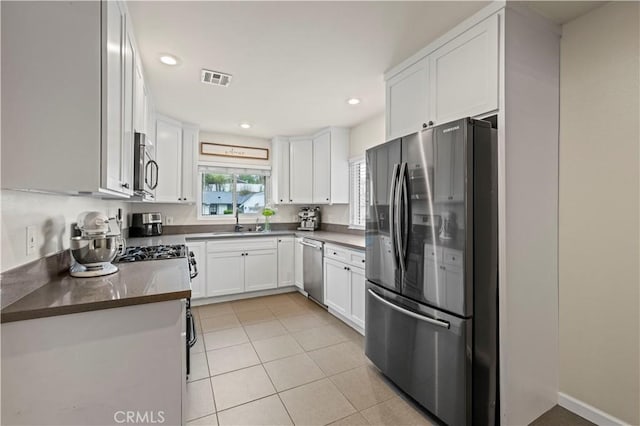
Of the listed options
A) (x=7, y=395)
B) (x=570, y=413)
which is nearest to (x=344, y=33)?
(x=7, y=395)

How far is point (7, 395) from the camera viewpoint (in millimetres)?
1060

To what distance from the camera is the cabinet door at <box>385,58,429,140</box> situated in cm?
213

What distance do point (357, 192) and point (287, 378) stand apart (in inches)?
101

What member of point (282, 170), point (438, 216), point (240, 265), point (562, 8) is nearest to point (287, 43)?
point (438, 216)

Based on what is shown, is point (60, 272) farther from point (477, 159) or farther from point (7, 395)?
point (477, 159)

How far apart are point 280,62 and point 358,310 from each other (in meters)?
2.38

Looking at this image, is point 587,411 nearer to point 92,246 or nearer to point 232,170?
point 92,246

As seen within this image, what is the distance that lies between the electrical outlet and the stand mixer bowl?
0.61 feet

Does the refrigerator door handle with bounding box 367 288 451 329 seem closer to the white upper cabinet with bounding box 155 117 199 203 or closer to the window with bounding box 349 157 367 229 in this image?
the window with bounding box 349 157 367 229

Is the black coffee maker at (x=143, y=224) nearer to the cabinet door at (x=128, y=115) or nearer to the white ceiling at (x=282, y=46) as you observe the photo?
the white ceiling at (x=282, y=46)

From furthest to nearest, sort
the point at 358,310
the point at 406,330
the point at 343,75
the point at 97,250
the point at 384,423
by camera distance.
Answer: the point at 358,310
the point at 343,75
the point at 406,330
the point at 384,423
the point at 97,250

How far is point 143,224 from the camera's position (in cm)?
361

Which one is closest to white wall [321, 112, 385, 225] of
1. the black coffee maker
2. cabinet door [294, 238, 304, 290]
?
cabinet door [294, 238, 304, 290]

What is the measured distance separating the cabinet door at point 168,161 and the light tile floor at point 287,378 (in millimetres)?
1627
